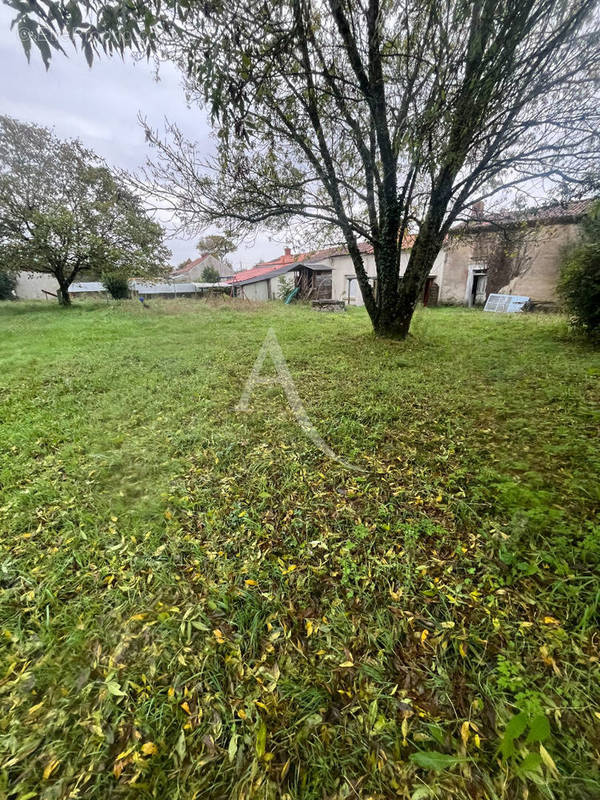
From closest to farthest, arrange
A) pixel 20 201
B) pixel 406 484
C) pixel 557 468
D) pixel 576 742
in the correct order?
1. pixel 576 742
2. pixel 557 468
3. pixel 406 484
4. pixel 20 201

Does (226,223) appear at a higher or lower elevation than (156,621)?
higher

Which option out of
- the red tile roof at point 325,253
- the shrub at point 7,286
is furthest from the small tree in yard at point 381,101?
the shrub at point 7,286

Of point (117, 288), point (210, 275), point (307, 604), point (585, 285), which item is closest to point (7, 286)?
point (117, 288)

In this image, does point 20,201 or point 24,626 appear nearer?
point 24,626

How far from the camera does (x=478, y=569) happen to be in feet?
5.23

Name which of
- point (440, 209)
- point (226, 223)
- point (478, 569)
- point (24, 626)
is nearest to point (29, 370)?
point (226, 223)

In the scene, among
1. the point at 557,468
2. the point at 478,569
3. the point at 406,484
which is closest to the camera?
the point at 478,569

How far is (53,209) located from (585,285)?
17.5 meters

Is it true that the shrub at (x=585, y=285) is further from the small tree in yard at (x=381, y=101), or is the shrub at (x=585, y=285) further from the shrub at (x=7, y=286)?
the shrub at (x=7, y=286)

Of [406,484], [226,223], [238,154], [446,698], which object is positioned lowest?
[446,698]

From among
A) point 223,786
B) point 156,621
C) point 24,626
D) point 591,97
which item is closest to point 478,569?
point 223,786

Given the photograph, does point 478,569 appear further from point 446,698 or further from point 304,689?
point 304,689

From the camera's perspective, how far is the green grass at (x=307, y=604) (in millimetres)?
1031

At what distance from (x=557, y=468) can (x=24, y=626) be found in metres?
3.17
